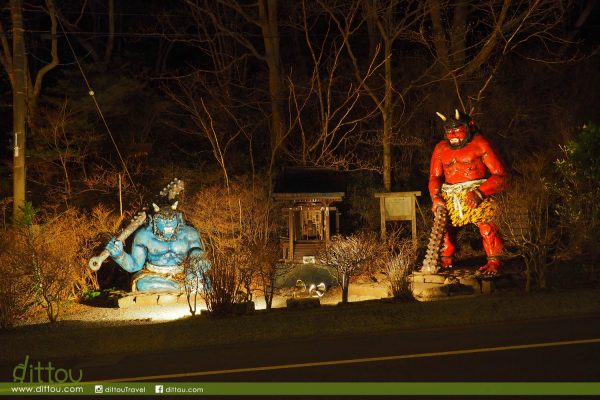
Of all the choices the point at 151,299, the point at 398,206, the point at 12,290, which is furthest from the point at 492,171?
the point at 12,290

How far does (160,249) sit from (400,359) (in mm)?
7989

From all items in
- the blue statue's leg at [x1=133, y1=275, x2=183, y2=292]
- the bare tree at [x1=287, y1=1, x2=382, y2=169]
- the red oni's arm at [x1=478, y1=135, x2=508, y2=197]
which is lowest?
the blue statue's leg at [x1=133, y1=275, x2=183, y2=292]

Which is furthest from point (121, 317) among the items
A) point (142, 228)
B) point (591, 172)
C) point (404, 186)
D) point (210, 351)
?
point (404, 186)

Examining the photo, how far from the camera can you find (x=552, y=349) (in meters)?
8.34

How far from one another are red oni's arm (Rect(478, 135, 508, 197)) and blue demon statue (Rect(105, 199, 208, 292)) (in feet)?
19.3

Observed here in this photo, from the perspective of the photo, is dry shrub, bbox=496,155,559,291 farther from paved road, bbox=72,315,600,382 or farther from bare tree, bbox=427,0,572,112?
bare tree, bbox=427,0,572,112

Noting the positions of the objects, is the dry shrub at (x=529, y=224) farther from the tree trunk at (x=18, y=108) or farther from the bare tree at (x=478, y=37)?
the tree trunk at (x=18, y=108)

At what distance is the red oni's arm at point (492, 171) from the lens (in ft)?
44.3

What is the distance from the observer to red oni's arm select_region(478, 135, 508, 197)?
532 inches

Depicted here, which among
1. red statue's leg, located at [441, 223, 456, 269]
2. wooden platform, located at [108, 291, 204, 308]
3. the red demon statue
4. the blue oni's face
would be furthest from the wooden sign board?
wooden platform, located at [108, 291, 204, 308]

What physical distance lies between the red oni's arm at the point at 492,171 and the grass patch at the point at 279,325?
239cm

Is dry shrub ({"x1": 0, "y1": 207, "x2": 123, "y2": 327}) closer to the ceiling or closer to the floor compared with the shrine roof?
closer to the floor

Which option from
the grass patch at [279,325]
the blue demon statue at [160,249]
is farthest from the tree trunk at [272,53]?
the grass patch at [279,325]

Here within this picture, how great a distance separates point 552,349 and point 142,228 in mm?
9372
